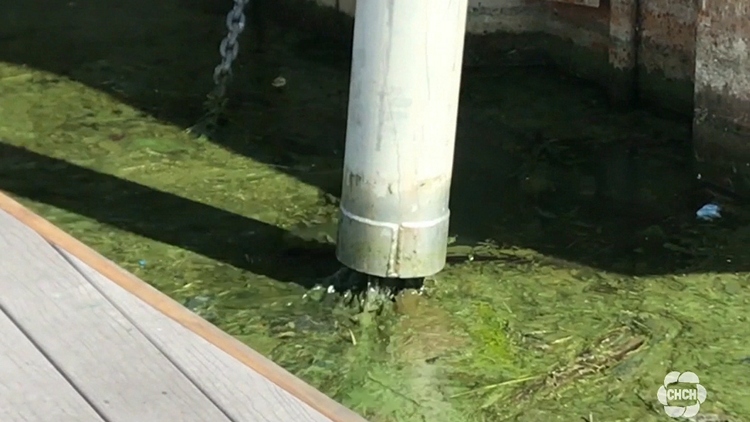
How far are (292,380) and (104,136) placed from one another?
2.86 metres

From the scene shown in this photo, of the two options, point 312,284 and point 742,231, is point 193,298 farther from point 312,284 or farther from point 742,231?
point 742,231

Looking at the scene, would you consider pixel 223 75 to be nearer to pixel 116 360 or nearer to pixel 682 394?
pixel 682 394

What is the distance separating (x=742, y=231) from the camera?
4344mm

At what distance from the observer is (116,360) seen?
8.21ft

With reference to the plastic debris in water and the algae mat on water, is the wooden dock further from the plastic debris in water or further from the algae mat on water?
the plastic debris in water

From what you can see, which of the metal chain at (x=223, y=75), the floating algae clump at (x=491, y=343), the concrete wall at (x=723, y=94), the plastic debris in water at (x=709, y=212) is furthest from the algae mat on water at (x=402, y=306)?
the concrete wall at (x=723, y=94)

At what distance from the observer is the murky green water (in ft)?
11.0

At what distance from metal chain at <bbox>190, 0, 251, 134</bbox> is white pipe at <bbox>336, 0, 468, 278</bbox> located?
1.44 meters

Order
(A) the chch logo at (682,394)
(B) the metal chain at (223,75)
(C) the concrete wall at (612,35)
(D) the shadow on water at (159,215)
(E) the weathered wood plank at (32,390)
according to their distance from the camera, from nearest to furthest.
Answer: (E) the weathered wood plank at (32,390) → (A) the chch logo at (682,394) → (D) the shadow on water at (159,215) → (B) the metal chain at (223,75) → (C) the concrete wall at (612,35)

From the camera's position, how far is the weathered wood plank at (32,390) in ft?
7.50

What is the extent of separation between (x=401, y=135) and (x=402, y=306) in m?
0.60

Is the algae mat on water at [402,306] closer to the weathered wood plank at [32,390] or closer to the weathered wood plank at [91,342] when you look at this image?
the weathered wood plank at [91,342]

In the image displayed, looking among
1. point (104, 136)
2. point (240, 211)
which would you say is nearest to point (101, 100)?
point (104, 136)

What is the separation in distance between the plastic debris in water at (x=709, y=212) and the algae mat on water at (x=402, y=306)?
0.56 m
